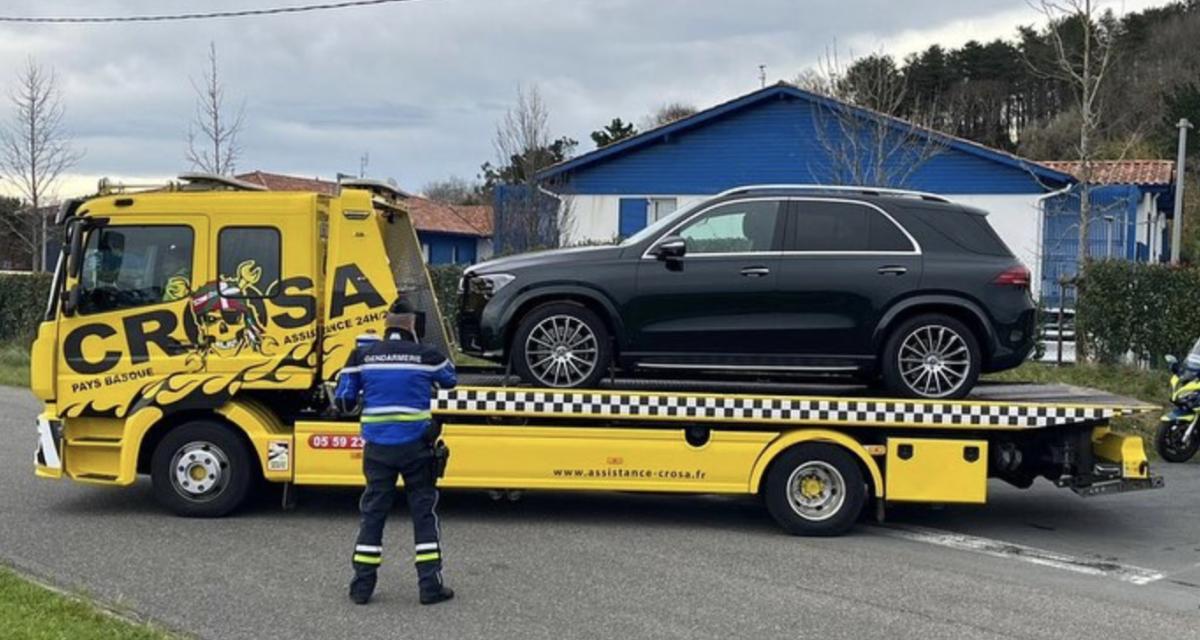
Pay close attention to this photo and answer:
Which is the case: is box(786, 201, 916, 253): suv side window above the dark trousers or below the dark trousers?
above

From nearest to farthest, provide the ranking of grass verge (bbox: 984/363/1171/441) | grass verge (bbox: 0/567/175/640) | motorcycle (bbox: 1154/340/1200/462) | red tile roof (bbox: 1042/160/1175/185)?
grass verge (bbox: 0/567/175/640) → motorcycle (bbox: 1154/340/1200/462) → grass verge (bbox: 984/363/1171/441) → red tile roof (bbox: 1042/160/1175/185)

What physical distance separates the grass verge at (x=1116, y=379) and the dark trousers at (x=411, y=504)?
333 inches

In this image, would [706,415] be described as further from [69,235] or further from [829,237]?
[69,235]

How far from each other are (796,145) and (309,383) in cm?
1824

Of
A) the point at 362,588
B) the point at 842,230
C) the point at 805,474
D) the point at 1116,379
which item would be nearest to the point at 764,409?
the point at 805,474

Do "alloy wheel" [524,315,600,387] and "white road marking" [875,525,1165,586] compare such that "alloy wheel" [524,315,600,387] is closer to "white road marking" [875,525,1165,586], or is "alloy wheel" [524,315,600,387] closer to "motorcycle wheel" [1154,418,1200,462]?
"white road marking" [875,525,1165,586]

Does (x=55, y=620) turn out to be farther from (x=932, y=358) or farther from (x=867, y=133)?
(x=867, y=133)

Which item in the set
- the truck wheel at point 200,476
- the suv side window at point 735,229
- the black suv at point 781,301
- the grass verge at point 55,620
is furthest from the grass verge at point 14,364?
the suv side window at point 735,229

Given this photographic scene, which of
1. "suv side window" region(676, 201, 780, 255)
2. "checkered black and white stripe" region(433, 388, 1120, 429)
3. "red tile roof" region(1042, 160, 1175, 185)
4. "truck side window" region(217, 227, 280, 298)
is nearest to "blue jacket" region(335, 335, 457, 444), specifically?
"checkered black and white stripe" region(433, 388, 1120, 429)

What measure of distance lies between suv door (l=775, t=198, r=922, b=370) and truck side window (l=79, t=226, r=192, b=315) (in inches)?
177

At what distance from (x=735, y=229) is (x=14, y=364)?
712 inches

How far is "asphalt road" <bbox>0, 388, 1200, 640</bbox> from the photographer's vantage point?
20.1 ft

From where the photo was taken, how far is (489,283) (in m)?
8.52

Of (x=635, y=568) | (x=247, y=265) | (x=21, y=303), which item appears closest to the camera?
(x=635, y=568)
